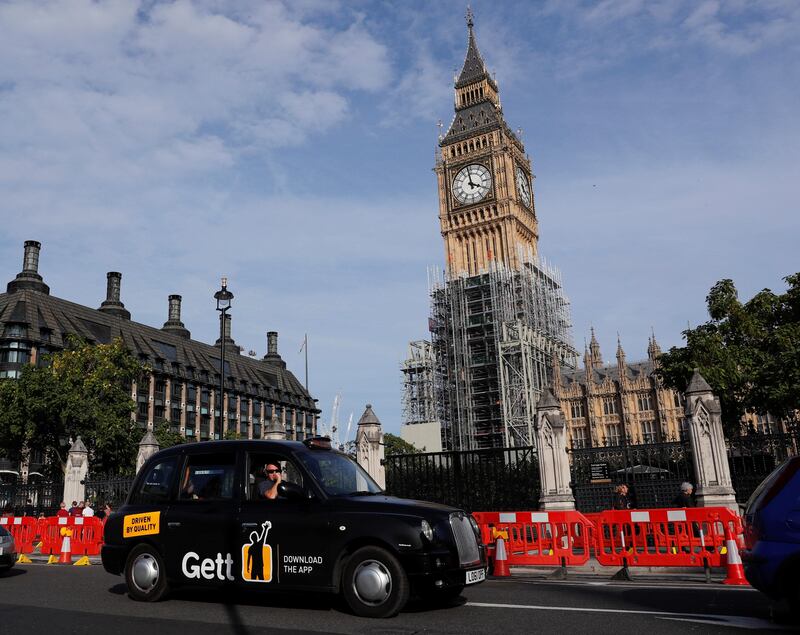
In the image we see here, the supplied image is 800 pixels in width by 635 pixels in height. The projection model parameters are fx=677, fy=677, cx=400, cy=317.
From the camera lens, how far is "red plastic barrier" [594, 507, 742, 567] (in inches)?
408

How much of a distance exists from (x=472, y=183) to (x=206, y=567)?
77.6 metres

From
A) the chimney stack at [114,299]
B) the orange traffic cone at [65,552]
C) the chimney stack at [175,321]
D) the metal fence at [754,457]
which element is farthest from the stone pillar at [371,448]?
the chimney stack at [175,321]

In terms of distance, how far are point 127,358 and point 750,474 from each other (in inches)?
1430

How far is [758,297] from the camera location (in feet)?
95.3

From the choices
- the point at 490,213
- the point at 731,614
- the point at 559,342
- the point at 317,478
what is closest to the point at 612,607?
the point at 731,614

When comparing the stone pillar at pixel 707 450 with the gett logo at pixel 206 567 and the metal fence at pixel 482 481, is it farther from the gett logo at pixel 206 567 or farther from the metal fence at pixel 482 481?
the gett logo at pixel 206 567

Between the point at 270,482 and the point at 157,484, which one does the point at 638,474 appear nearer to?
the point at 270,482

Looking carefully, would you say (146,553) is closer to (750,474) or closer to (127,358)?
(750,474)

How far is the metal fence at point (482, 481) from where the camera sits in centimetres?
1884

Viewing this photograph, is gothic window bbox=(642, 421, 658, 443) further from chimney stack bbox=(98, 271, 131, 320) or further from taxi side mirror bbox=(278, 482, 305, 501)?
taxi side mirror bbox=(278, 482, 305, 501)

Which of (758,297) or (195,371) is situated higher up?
(195,371)

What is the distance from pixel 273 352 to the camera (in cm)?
12362

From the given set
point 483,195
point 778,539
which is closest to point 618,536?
point 778,539

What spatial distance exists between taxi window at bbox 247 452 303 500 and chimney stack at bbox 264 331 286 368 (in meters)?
115
